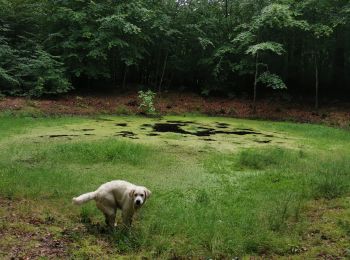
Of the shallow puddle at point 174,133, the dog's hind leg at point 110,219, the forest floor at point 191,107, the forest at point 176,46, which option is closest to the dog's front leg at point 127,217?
the dog's hind leg at point 110,219

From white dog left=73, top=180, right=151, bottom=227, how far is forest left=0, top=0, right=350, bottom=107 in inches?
575

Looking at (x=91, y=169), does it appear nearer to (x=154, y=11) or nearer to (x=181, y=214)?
→ (x=181, y=214)

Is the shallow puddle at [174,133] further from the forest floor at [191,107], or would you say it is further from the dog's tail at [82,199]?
the dog's tail at [82,199]

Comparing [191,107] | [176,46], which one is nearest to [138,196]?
[191,107]

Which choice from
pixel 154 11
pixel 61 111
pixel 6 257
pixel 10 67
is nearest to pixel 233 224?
pixel 6 257

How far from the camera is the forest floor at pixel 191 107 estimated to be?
18172mm

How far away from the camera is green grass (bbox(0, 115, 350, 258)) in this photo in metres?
5.32

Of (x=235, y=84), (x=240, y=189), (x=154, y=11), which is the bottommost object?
(x=240, y=189)

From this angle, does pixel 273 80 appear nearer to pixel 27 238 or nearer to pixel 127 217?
pixel 127 217

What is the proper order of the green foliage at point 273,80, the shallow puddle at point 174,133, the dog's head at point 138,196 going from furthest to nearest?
1. the green foliage at point 273,80
2. the shallow puddle at point 174,133
3. the dog's head at point 138,196

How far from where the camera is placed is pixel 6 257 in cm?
468

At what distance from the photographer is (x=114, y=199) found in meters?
5.69

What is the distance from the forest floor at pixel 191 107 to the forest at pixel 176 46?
3.06ft

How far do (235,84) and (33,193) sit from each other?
1875 cm
